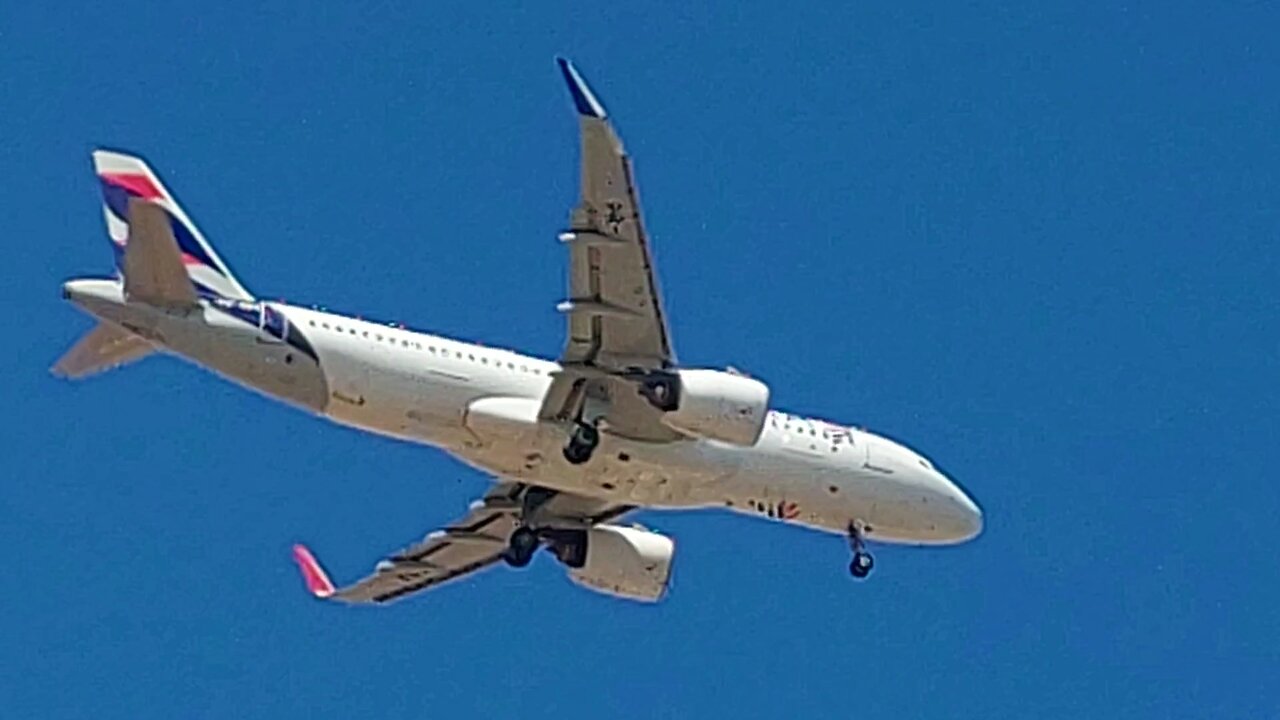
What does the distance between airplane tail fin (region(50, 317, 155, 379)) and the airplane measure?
0.09 ft

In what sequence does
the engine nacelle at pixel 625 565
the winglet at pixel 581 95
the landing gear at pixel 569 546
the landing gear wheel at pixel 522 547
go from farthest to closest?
the landing gear at pixel 569 546
the engine nacelle at pixel 625 565
the landing gear wheel at pixel 522 547
the winglet at pixel 581 95

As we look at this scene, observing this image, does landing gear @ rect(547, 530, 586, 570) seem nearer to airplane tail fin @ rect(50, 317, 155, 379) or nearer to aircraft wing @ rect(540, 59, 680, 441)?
aircraft wing @ rect(540, 59, 680, 441)

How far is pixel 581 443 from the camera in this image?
5772 cm

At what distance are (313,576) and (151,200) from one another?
14.5 meters

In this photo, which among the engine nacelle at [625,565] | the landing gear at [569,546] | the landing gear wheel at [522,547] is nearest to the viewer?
the landing gear wheel at [522,547]

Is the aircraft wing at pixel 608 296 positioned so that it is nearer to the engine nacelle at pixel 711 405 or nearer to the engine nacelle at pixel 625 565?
the engine nacelle at pixel 711 405

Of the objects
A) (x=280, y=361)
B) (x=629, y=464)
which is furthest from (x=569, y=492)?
(x=280, y=361)

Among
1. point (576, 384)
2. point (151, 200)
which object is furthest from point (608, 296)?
point (151, 200)

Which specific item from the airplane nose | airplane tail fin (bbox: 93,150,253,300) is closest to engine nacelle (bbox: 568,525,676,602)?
the airplane nose

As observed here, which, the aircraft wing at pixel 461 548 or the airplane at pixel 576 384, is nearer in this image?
the airplane at pixel 576 384

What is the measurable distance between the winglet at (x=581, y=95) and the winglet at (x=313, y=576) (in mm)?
21106

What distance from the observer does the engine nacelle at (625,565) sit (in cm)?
6488

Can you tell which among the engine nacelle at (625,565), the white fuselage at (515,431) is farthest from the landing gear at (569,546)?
the white fuselage at (515,431)

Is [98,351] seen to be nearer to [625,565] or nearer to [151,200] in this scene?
[151,200]
